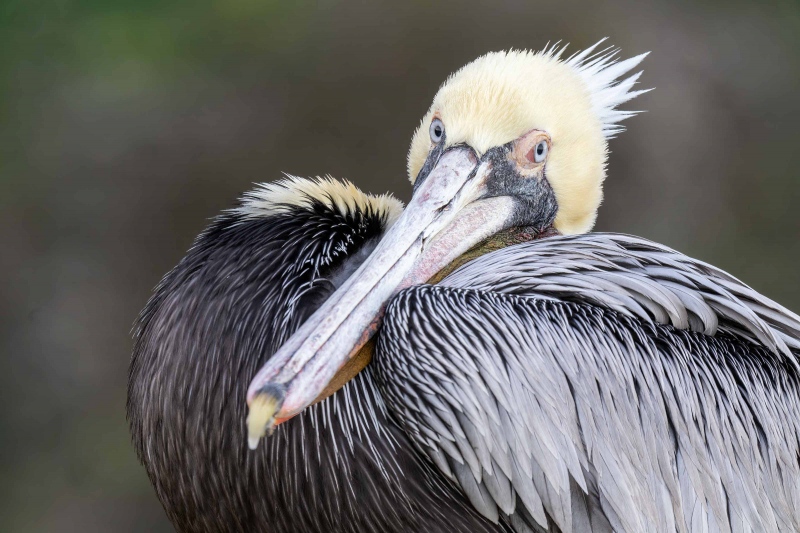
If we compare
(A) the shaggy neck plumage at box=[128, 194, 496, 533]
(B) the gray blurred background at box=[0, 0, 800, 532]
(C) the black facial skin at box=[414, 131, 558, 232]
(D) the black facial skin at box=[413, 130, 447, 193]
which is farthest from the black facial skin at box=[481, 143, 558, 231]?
(B) the gray blurred background at box=[0, 0, 800, 532]

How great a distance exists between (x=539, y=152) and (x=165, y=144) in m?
2.49

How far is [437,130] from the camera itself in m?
2.24

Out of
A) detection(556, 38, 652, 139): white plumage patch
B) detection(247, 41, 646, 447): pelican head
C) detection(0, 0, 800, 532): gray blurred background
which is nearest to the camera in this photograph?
detection(247, 41, 646, 447): pelican head

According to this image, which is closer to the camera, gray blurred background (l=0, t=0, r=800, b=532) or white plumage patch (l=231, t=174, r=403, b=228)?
white plumage patch (l=231, t=174, r=403, b=228)

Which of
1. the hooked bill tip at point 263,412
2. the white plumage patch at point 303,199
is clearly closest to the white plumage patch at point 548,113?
the white plumage patch at point 303,199

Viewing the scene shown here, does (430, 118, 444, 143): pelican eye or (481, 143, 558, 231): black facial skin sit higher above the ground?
(430, 118, 444, 143): pelican eye

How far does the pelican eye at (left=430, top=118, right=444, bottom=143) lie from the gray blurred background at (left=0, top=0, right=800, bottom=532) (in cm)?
212

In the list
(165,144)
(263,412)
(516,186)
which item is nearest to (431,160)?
(516,186)

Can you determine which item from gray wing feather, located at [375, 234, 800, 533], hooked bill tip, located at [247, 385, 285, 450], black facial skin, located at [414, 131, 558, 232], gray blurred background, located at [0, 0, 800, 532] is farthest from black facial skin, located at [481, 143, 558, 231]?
gray blurred background, located at [0, 0, 800, 532]

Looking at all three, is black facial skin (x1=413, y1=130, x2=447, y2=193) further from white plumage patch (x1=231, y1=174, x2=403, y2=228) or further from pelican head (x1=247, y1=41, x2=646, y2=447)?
white plumage patch (x1=231, y1=174, x2=403, y2=228)

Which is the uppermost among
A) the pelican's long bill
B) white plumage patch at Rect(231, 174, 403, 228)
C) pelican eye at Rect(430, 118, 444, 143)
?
pelican eye at Rect(430, 118, 444, 143)

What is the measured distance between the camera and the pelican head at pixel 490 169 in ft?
5.90

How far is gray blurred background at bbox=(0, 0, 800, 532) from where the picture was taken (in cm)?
415

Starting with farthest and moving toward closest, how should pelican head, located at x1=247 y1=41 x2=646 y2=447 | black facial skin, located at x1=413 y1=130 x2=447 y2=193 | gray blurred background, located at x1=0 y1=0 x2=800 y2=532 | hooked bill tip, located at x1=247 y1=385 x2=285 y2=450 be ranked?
gray blurred background, located at x1=0 y1=0 x2=800 y2=532 → black facial skin, located at x1=413 y1=130 x2=447 y2=193 → pelican head, located at x1=247 y1=41 x2=646 y2=447 → hooked bill tip, located at x1=247 y1=385 x2=285 y2=450
